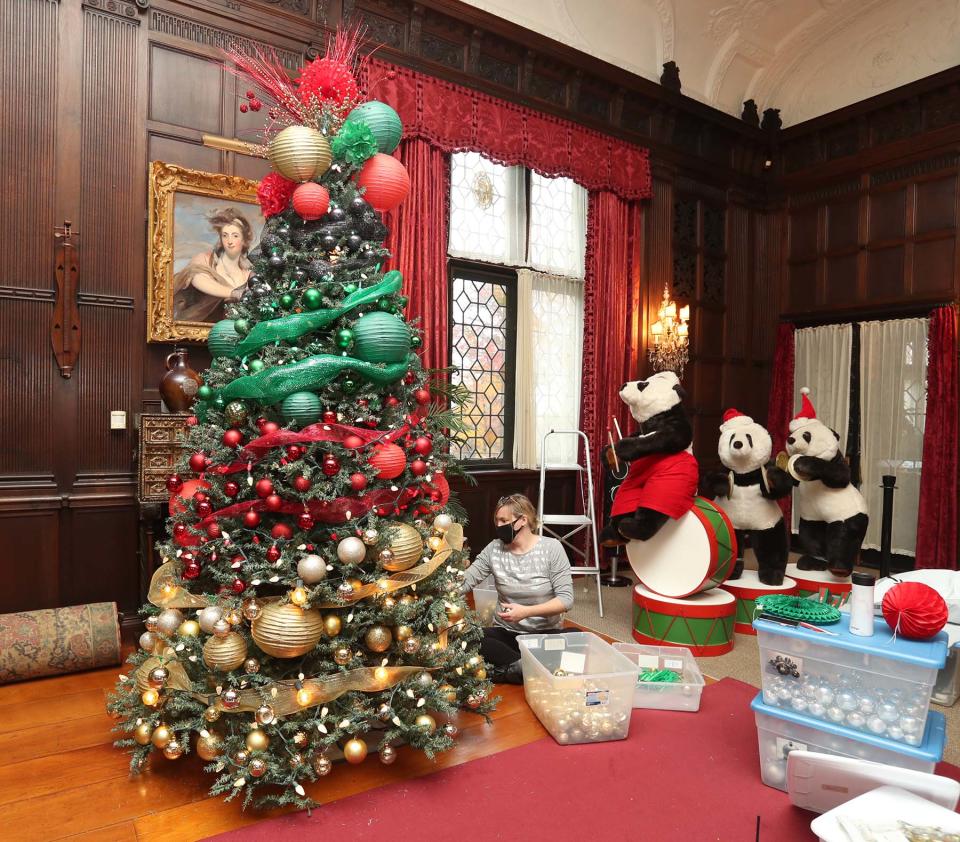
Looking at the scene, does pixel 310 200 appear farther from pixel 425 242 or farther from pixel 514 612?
pixel 425 242

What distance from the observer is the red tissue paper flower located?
2602 mm

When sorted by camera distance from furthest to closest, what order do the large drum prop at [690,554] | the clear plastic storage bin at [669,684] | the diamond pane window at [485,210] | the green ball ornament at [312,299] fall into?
the diamond pane window at [485,210] < the large drum prop at [690,554] < the clear plastic storage bin at [669,684] < the green ball ornament at [312,299]

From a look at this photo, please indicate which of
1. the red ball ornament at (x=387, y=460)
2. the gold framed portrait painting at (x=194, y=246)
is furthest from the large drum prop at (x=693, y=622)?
the gold framed portrait painting at (x=194, y=246)

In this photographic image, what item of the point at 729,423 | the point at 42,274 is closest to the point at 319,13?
the point at 42,274

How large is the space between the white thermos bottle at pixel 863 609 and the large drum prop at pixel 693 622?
4.91 ft

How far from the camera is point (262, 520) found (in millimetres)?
2289

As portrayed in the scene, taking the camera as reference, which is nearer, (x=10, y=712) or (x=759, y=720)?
(x=759, y=720)

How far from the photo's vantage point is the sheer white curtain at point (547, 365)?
5.18 meters

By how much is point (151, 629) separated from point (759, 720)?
2.15 metres

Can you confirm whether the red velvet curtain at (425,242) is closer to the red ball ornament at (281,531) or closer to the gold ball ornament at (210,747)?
the red ball ornament at (281,531)

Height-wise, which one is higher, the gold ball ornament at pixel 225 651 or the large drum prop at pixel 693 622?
the gold ball ornament at pixel 225 651

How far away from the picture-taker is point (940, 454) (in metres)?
5.34

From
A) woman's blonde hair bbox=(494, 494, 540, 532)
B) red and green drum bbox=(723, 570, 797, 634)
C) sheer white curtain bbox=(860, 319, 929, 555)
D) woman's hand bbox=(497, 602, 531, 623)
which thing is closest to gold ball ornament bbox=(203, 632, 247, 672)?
woman's hand bbox=(497, 602, 531, 623)

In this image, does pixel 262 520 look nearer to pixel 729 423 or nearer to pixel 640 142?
pixel 729 423
